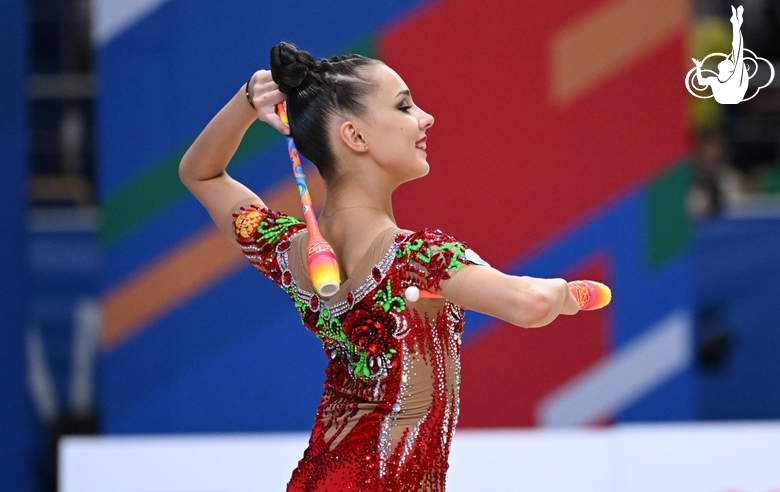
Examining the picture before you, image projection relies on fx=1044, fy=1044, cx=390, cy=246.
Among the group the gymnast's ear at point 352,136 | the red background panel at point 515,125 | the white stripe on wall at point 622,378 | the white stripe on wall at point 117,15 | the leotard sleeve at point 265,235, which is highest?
the white stripe on wall at point 117,15

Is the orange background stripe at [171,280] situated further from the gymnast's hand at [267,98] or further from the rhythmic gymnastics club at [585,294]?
the rhythmic gymnastics club at [585,294]

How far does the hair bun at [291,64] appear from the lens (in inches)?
81.3

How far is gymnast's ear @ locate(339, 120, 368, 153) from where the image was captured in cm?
203

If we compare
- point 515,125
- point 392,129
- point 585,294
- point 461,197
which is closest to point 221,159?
point 392,129

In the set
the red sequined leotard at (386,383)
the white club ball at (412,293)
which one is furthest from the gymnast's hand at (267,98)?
the white club ball at (412,293)

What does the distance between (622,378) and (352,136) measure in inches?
105

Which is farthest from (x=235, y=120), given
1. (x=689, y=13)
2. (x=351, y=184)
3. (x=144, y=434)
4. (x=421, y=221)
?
(x=689, y=13)

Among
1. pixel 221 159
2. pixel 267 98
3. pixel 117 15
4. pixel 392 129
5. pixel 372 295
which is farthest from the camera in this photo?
pixel 117 15

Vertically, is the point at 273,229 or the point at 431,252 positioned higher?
the point at 273,229

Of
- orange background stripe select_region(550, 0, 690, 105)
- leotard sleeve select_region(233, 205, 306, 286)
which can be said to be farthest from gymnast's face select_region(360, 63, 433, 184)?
orange background stripe select_region(550, 0, 690, 105)

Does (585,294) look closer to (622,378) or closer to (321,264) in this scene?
(321,264)

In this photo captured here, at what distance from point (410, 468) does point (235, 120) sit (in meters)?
0.87

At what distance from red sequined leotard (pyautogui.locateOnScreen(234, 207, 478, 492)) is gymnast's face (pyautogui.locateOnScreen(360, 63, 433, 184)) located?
0.55 feet

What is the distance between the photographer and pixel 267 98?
7.20 feet
